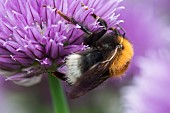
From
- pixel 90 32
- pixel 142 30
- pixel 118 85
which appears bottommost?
pixel 90 32

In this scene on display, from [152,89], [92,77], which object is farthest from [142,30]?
[92,77]

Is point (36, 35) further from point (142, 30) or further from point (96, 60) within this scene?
point (142, 30)

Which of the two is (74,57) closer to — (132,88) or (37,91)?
(132,88)

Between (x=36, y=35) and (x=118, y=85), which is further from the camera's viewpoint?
(x=118, y=85)

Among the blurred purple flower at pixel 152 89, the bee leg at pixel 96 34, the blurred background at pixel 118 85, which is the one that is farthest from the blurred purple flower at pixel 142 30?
the bee leg at pixel 96 34

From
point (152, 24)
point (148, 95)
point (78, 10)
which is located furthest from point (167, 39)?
point (78, 10)

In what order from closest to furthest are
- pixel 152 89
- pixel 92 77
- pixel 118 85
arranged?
1. pixel 92 77
2. pixel 152 89
3. pixel 118 85

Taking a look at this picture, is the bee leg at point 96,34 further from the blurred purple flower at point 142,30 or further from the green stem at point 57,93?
the blurred purple flower at point 142,30
